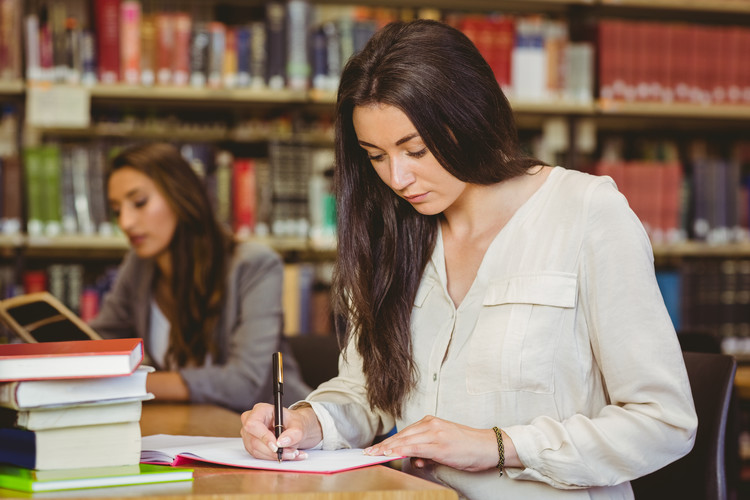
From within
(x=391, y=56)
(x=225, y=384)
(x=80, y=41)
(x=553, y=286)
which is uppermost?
(x=80, y=41)

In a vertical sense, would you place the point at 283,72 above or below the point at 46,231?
above

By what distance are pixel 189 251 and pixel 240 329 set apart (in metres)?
0.27

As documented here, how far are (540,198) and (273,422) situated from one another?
20.3 inches

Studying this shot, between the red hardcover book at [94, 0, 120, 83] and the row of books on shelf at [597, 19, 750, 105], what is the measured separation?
1766mm

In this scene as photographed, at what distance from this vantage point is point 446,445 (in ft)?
3.57

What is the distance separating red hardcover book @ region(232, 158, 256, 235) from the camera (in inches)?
121

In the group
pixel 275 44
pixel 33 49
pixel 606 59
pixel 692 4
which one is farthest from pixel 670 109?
pixel 33 49

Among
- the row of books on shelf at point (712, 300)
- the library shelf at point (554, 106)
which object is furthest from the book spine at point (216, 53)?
the row of books on shelf at point (712, 300)

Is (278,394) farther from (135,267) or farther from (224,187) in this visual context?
(224,187)

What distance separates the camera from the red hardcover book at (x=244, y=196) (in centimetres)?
306

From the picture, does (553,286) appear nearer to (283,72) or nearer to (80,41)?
(283,72)

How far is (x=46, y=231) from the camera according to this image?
295 centimetres

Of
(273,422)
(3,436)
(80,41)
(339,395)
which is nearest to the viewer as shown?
(3,436)

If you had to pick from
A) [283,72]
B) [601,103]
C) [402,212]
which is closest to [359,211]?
[402,212]
